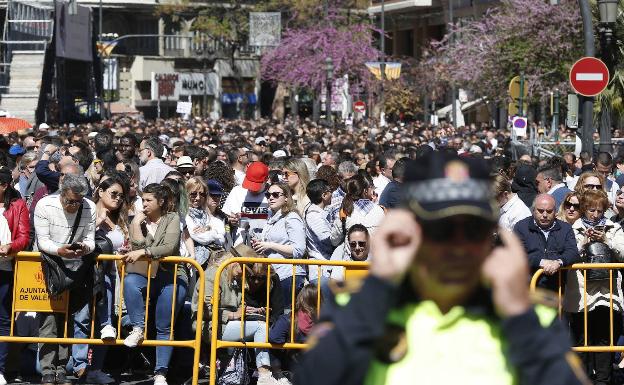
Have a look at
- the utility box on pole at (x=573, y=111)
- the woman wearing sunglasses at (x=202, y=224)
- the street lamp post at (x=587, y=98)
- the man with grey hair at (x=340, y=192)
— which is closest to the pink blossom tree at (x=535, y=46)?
the utility box on pole at (x=573, y=111)

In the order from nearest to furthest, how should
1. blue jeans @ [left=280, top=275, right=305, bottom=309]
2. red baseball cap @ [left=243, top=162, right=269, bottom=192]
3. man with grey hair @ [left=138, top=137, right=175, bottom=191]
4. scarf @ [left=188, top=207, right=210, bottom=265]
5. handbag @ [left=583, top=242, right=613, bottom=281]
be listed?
handbag @ [left=583, top=242, right=613, bottom=281], blue jeans @ [left=280, top=275, right=305, bottom=309], scarf @ [left=188, top=207, right=210, bottom=265], red baseball cap @ [left=243, top=162, right=269, bottom=192], man with grey hair @ [left=138, top=137, right=175, bottom=191]

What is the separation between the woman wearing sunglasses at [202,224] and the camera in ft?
35.3

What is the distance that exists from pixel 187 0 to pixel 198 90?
691 centimetres

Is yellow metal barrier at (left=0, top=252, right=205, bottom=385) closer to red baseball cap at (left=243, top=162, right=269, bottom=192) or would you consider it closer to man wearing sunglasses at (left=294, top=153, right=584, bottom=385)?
red baseball cap at (left=243, top=162, right=269, bottom=192)

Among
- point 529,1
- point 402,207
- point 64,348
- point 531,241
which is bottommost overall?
point 64,348

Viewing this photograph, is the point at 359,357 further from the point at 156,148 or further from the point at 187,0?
the point at 187,0

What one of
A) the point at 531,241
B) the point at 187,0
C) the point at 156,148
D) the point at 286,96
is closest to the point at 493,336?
the point at 531,241

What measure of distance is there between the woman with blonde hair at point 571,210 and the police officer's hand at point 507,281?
24.9 feet

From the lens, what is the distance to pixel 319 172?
14.2 metres

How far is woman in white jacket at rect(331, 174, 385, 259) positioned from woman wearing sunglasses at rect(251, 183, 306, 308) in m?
0.31

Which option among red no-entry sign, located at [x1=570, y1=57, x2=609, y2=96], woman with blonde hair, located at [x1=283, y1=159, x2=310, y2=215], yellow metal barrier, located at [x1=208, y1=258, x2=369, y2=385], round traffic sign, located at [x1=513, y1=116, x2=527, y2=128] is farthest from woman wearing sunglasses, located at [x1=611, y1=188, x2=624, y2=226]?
round traffic sign, located at [x1=513, y1=116, x2=527, y2=128]

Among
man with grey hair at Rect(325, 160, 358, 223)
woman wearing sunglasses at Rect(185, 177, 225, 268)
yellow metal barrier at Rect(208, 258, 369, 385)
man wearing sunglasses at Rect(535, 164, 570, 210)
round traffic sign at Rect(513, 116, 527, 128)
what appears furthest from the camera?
round traffic sign at Rect(513, 116, 527, 128)

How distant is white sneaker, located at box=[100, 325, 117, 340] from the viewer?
9.33m

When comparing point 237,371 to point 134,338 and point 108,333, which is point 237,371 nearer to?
point 134,338
